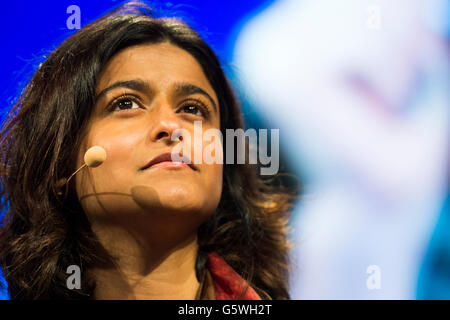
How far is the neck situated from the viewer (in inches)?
54.2

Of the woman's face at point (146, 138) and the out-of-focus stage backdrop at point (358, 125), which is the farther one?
the out-of-focus stage backdrop at point (358, 125)

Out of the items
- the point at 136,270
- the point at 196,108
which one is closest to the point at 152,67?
the point at 196,108

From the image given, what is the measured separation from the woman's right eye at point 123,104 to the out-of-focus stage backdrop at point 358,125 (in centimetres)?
45

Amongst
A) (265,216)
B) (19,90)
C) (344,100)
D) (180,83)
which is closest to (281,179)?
(265,216)

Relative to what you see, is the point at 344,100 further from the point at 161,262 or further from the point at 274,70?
the point at 161,262

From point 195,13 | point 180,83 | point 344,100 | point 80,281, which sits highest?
point 195,13

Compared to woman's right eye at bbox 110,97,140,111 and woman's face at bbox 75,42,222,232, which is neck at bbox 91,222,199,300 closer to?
woman's face at bbox 75,42,222,232

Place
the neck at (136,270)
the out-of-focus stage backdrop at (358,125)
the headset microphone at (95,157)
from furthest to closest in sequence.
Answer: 1. the out-of-focus stage backdrop at (358,125)
2. the neck at (136,270)
3. the headset microphone at (95,157)

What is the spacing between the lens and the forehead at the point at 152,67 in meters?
1.40

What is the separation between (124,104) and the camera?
1394mm

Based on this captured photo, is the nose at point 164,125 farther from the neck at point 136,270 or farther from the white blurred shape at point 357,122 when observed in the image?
the white blurred shape at point 357,122

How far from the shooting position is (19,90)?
5.11ft

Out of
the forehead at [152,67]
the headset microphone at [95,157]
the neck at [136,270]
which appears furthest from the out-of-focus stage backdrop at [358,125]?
the headset microphone at [95,157]

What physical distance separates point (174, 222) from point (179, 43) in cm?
56
